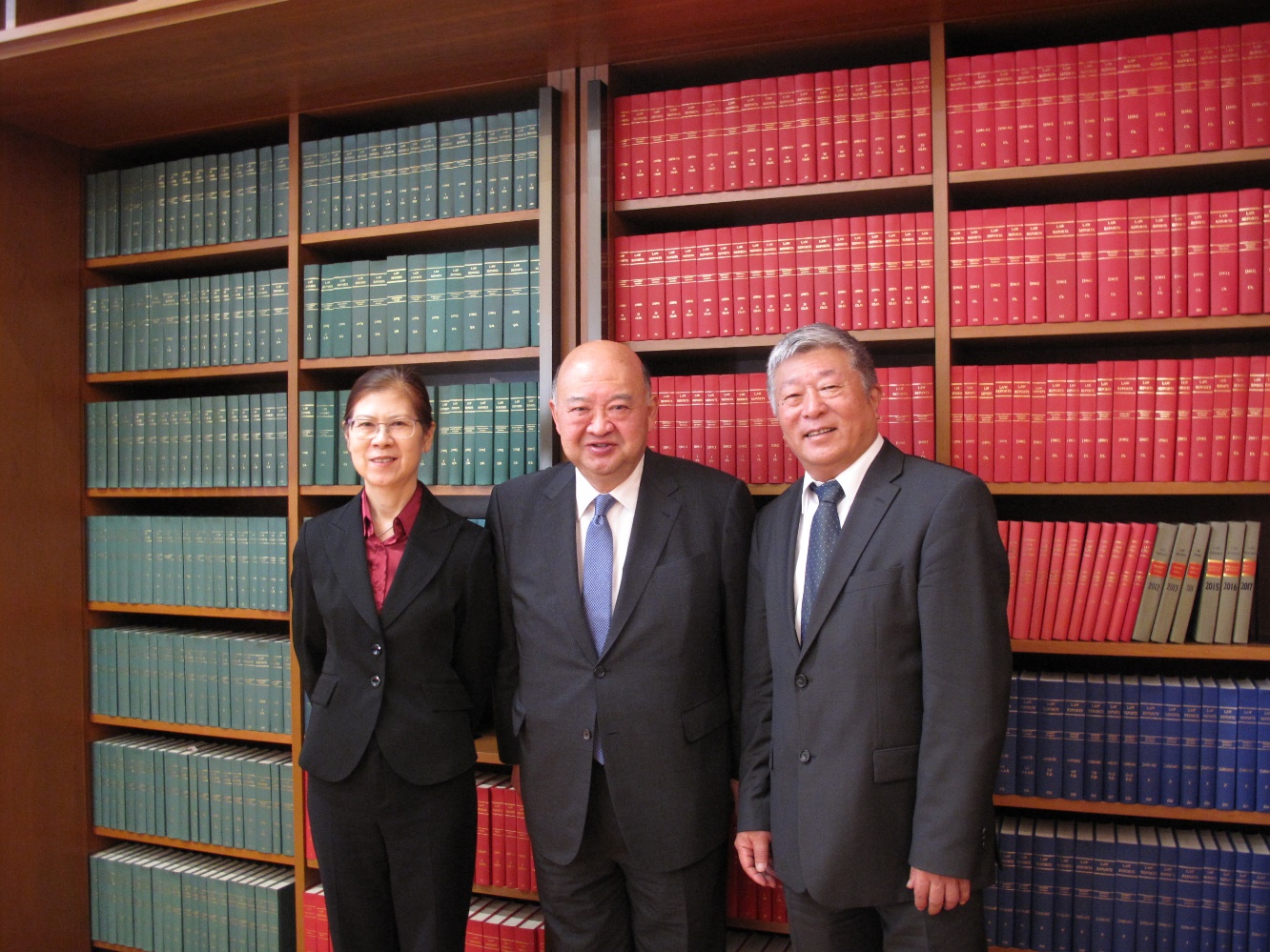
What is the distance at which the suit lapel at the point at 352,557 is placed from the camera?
1824 mm

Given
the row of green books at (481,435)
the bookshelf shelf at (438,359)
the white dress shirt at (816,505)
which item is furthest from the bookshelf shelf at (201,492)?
the white dress shirt at (816,505)

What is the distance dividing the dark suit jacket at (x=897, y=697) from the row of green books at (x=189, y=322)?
6.13 feet

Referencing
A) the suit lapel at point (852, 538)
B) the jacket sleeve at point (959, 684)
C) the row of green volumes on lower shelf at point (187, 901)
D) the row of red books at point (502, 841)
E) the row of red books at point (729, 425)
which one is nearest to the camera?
the jacket sleeve at point (959, 684)

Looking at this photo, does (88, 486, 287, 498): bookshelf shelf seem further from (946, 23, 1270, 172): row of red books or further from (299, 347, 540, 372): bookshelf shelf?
(946, 23, 1270, 172): row of red books

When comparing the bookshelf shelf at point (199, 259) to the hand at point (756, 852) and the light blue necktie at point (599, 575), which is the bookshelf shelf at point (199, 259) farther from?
the hand at point (756, 852)

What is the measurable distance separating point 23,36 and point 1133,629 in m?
3.09

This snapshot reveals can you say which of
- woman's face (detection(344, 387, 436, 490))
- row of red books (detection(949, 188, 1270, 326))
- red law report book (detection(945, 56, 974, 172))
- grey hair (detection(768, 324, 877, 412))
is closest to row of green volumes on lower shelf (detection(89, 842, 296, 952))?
woman's face (detection(344, 387, 436, 490))

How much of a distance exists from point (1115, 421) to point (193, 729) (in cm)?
277

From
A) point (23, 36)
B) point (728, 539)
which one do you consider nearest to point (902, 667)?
point (728, 539)

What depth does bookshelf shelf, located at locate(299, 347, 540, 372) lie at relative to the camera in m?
2.34

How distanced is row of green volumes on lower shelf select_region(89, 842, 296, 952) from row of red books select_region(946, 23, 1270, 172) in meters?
2.81

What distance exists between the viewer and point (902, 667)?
4.78 ft

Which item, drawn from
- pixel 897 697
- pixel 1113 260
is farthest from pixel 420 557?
pixel 1113 260

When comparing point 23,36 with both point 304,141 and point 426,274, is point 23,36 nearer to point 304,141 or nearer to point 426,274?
point 304,141
